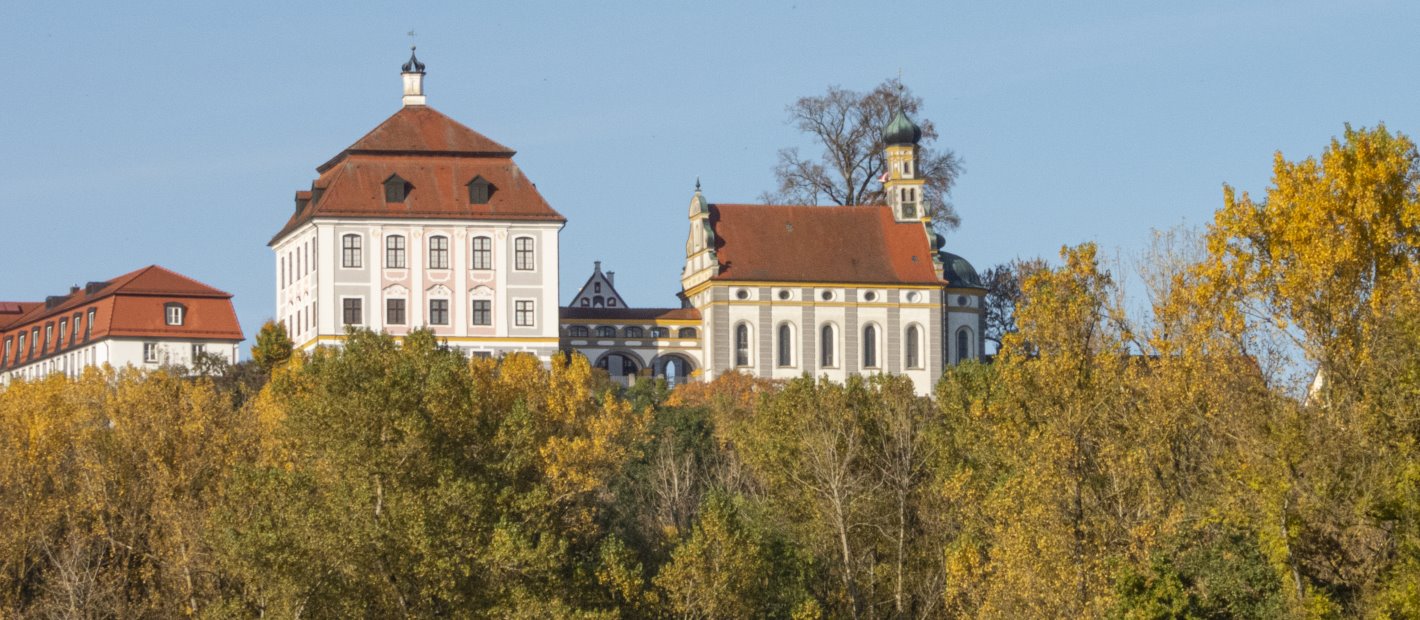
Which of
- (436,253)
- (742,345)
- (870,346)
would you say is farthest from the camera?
(870,346)

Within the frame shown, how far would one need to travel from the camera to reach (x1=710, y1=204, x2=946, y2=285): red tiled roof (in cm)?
9850

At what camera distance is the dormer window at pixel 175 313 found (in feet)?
322

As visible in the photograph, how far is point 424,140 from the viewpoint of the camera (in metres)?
93.2

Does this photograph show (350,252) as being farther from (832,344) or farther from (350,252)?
(832,344)

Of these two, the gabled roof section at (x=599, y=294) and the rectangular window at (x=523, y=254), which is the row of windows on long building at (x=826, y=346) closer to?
the rectangular window at (x=523, y=254)

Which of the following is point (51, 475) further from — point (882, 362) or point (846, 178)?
point (846, 178)

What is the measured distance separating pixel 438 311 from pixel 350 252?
3558 mm

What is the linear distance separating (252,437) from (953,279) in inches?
1972

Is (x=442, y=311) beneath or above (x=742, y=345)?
above

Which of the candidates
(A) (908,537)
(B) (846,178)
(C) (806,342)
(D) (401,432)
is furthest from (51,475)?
(B) (846,178)

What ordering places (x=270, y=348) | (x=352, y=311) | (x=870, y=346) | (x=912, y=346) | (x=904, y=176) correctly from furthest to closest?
(x=904, y=176), (x=912, y=346), (x=870, y=346), (x=352, y=311), (x=270, y=348)

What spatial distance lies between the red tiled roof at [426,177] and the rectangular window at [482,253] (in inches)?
33.1

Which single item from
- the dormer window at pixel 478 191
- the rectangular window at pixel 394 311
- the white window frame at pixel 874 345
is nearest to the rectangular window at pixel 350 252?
the rectangular window at pixel 394 311

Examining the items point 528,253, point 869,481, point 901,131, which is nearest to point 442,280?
point 528,253
